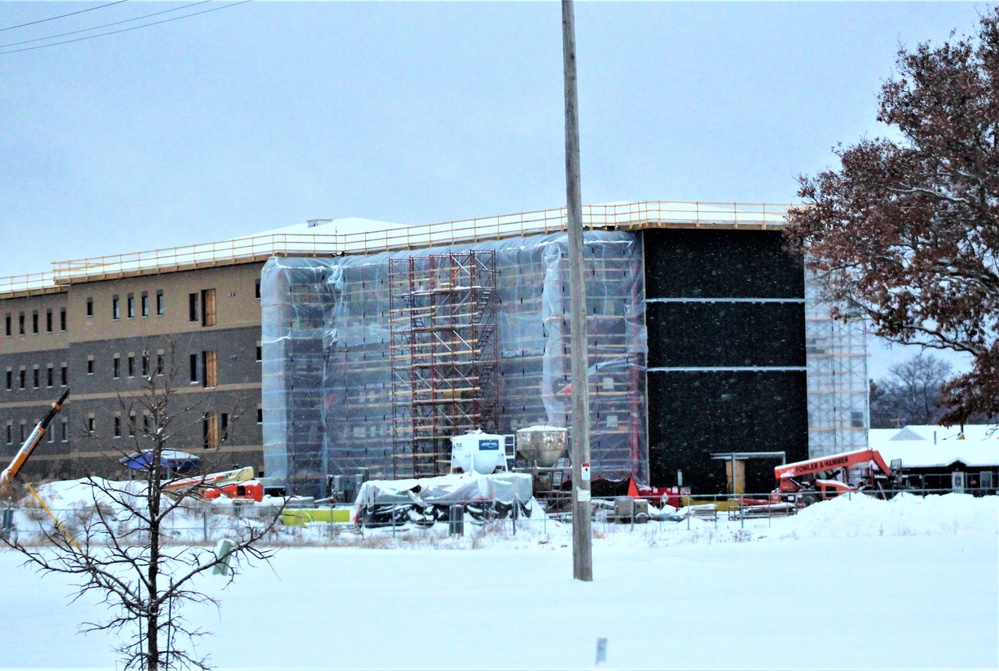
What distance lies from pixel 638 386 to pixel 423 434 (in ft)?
32.4

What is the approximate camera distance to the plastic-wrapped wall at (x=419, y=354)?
56.9 m

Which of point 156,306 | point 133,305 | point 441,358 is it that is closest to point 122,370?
point 133,305

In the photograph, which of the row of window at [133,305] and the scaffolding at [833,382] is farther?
the row of window at [133,305]

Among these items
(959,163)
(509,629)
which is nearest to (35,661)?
(509,629)

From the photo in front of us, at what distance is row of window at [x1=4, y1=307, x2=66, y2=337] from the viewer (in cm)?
7800

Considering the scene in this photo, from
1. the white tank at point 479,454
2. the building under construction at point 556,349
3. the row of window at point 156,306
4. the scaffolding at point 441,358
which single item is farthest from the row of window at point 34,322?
the white tank at point 479,454

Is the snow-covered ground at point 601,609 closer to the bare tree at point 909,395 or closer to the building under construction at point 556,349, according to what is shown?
the building under construction at point 556,349

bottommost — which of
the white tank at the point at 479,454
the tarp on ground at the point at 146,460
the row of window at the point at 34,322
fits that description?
the white tank at the point at 479,454

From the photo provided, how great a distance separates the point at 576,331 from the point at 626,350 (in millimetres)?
35386

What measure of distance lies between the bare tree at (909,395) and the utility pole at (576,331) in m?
145

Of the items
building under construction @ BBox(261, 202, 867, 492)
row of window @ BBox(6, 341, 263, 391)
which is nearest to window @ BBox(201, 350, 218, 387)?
row of window @ BBox(6, 341, 263, 391)

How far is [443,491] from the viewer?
44.8m

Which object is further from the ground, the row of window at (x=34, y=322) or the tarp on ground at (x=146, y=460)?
the row of window at (x=34, y=322)

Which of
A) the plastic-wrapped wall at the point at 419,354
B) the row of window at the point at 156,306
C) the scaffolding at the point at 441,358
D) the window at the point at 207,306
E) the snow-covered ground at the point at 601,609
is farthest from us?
the row of window at the point at 156,306
